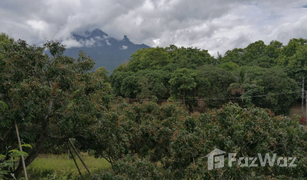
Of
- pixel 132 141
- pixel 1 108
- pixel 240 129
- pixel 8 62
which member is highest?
pixel 8 62

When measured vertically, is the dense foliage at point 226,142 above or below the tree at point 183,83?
below

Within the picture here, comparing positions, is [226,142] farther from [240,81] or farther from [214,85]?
[240,81]

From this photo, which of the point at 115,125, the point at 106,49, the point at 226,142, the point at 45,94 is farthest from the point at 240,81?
the point at 106,49

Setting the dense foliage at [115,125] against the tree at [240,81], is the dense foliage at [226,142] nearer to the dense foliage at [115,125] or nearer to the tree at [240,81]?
the dense foliage at [115,125]

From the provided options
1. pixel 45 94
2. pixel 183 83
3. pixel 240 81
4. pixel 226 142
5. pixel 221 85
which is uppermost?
pixel 240 81

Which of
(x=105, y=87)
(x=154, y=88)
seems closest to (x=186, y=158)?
(x=105, y=87)

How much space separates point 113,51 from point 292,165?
120477 mm

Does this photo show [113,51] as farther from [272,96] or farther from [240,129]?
[240,129]

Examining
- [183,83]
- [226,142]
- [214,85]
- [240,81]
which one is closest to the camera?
[226,142]

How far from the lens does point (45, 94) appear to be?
5820 millimetres

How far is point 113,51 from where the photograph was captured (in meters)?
120

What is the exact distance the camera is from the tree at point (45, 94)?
5.87 m

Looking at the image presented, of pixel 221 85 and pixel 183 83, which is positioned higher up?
pixel 183 83

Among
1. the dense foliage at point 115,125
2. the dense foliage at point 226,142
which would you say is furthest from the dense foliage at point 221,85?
the dense foliage at point 226,142
